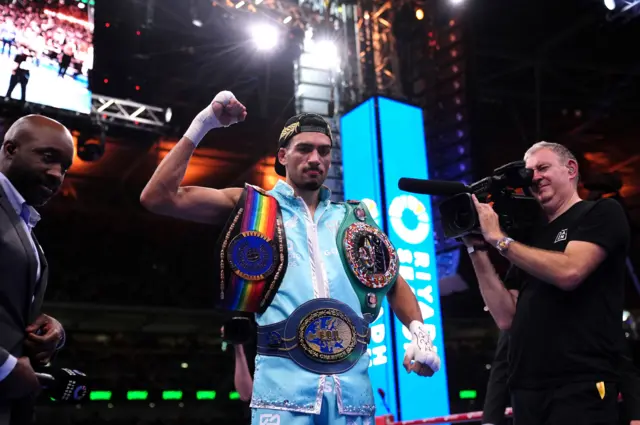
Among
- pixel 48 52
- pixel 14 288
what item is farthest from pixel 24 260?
pixel 48 52

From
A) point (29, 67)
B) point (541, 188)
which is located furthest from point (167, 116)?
point (541, 188)

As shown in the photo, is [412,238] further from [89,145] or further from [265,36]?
[89,145]

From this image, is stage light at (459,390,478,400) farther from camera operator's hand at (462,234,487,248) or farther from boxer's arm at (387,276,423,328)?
boxer's arm at (387,276,423,328)

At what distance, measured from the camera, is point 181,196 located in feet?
6.99

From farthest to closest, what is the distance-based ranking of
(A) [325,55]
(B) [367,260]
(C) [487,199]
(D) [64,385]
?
(A) [325,55], (C) [487,199], (B) [367,260], (D) [64,385]

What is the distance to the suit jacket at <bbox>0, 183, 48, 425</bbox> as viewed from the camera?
5.67 feet

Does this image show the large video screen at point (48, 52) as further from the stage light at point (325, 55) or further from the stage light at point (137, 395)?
the stage light at point (137, 395)

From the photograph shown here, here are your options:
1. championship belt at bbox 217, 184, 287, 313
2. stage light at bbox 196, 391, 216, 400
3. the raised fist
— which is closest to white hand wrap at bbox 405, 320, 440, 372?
championship belt at bbox 217, 184, 287, 313

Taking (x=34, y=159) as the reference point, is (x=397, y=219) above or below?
above

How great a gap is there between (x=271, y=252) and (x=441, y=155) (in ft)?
20.0

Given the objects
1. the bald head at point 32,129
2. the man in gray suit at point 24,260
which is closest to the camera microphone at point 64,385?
the man in gray suit at point 24,260

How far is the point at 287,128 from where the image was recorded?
2.40 meters

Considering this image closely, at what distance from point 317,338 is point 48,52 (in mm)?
6544

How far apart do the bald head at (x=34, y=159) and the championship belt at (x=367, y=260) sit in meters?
0.93
